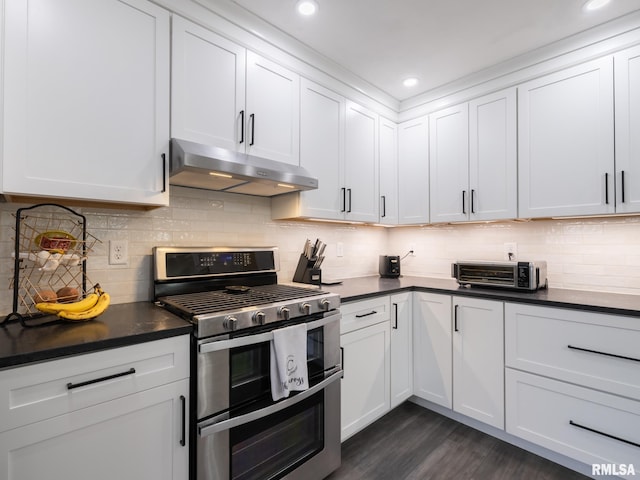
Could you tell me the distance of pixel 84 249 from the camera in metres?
1.54

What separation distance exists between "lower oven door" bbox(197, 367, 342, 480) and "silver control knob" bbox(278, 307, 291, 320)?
37cm

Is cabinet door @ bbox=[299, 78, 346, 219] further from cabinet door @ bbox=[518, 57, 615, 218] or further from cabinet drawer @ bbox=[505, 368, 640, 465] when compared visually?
cabinet drawer @ bbox=[505, 368, 640, 465]

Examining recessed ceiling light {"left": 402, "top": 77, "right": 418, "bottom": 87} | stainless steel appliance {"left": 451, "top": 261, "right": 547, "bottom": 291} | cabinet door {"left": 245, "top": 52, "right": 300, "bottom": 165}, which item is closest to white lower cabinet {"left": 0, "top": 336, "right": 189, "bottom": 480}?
cabinet door {"left": 245, "top": 52, "right": 300, "bottom": 165}

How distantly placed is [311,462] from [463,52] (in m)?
2.62

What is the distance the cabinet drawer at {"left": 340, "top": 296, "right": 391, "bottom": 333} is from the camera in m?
1.88

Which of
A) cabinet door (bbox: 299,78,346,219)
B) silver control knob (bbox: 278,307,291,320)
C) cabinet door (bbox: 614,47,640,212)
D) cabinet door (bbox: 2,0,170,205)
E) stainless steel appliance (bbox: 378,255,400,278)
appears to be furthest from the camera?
stainless steel appliance (bbox: 378,255,400,278)

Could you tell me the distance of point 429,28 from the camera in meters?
1.92

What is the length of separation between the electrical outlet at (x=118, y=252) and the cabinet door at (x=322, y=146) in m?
1.02

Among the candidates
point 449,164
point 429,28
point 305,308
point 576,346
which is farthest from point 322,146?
point 576,346

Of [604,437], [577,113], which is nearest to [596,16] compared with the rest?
[577,113]

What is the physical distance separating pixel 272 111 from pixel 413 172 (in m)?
1.41

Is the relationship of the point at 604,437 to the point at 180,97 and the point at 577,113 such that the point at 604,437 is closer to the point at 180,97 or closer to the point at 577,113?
the point at 577,113

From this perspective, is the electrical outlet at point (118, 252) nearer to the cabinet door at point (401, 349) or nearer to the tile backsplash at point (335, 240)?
the tile backsplash at point (335, 240)

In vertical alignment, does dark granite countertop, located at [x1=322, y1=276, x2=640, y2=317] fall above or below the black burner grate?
below
